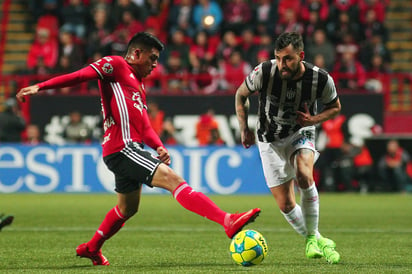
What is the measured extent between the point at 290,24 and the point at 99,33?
446 centimetres

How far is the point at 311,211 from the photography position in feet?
23.7

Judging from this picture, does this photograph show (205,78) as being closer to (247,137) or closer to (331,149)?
(331,149)

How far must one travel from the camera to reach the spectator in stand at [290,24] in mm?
19016

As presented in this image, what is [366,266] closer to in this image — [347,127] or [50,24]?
[347,127]

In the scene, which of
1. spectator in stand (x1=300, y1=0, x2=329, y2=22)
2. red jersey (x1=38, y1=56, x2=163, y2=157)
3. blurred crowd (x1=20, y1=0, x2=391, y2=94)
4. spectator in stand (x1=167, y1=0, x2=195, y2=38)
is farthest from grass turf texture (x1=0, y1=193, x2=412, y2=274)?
spectator in stand (x1=167, y1=0, x2=195, y2=38)

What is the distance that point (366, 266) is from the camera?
657 cm

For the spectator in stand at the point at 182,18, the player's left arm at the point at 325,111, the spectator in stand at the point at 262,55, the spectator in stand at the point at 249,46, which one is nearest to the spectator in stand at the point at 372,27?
the spectator in stand at the point at 249,46

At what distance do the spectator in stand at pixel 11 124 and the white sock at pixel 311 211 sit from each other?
37.4 feet

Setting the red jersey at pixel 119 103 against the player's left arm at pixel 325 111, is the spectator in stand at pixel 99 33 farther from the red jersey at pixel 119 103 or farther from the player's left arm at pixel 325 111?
the red jersey at pixel 119 103

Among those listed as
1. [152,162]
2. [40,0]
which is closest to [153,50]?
[152,162]

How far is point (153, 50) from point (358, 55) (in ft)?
44.5

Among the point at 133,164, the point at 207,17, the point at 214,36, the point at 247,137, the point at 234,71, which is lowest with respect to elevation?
the point at 234,71

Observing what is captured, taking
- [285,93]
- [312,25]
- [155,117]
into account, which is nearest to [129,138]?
[285,93]

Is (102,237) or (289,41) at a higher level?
(289,41)
